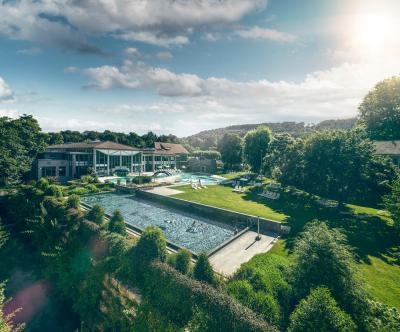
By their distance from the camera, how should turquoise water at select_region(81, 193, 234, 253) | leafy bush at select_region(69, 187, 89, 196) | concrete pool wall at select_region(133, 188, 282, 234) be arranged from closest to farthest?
turquoise water at select_region(81, 193, 234, 253) < concrete pool wall at select_region(133, 188, 282, 234) < leafy bush at select_region(69, 187, 89, 196)

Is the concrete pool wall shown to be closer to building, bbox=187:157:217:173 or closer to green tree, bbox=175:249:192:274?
green tree, bbox=175:249:192:274

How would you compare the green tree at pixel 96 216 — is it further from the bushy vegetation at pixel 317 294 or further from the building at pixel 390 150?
the building at pixel 390 150

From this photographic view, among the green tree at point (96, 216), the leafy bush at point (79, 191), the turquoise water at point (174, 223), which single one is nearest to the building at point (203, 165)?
the turquoise water at point (174, 223)

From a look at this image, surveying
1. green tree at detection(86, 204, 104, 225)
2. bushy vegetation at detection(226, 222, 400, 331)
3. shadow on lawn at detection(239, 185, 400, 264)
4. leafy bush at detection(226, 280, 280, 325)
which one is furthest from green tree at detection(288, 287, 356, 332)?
green tree at detection(86, 204, 104, 225)

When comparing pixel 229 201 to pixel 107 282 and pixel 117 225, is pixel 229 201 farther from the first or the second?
A: pixel 107 282

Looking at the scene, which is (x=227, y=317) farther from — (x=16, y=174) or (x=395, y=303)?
(x=16, y=174)


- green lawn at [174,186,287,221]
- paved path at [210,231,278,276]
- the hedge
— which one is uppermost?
the hedge

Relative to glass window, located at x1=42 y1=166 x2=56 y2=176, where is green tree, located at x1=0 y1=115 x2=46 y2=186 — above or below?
above
